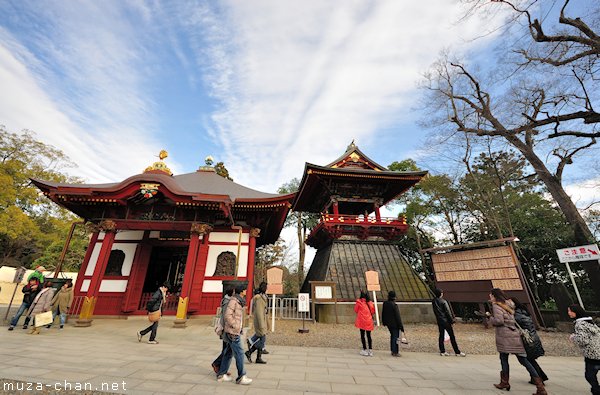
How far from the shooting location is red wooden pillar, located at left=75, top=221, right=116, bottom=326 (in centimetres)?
786

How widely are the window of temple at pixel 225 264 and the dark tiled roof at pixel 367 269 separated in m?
4.97

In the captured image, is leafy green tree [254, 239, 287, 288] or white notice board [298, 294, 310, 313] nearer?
white notice board [298, 294, 310, 313]

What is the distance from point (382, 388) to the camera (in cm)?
A: 383

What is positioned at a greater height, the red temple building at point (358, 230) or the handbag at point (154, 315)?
the red temple building at point (358, 230)

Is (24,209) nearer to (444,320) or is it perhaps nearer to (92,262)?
(92,262)

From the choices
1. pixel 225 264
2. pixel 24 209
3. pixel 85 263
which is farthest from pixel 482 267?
pixel 24 209

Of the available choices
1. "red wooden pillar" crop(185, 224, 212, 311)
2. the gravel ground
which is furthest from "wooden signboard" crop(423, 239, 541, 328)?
"red wooden pillar" crop(185, 224, 212, 311)

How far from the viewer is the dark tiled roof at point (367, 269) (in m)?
12.3

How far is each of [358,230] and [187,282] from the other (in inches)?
382

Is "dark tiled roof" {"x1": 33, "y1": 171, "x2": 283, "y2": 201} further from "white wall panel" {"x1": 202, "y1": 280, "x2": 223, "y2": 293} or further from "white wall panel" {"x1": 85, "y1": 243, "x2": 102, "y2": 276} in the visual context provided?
"white wall panel" {"x1": 202, "y1": 280, "x2": 223, "y2": 293}

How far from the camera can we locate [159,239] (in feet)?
35.6

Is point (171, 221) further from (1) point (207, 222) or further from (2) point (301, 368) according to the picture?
(2) point (301, 368)

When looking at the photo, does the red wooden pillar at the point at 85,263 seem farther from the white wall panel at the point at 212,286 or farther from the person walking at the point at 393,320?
the person walking at the point at 393,320

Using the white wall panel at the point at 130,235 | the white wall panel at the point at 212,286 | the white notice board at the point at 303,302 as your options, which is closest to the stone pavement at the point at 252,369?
the white notice board at the point at 303,302
